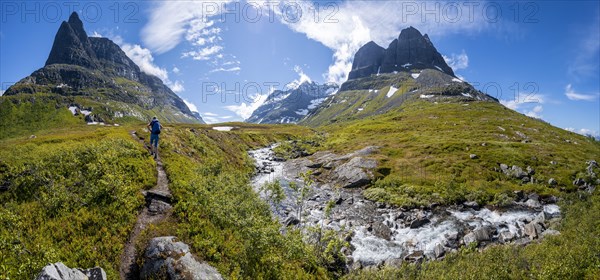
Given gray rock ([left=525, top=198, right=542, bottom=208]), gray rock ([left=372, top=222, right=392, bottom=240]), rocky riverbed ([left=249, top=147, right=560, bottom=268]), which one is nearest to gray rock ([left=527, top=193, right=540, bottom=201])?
rocky riverbed ([left=249, top=147, right=560, bottom=268])

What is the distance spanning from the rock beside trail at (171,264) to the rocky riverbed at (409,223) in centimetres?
1451

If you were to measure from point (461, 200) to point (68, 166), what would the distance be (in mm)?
47395

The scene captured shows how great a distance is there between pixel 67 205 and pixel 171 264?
941 centimetres

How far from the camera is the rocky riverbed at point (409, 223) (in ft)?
95.6

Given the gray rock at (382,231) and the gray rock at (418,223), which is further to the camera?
the gray rock at (418,223)

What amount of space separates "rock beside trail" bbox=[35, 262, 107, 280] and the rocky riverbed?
19182 mm

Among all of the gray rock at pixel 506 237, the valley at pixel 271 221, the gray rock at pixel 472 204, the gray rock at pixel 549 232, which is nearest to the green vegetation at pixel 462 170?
the valley at pixel 271 221

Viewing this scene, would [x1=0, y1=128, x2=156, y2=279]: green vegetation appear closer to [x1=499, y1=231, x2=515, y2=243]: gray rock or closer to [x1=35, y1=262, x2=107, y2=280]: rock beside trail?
[x1=35, y1=262, x2=107, y2=280]: rock beside trail

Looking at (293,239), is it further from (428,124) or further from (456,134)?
(428,124)

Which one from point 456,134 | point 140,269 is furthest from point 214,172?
point 456,134

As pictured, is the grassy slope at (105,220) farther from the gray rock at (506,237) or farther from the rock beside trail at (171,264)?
the gray rock at (506,237)

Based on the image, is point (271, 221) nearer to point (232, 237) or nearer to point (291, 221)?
point (291, 221)

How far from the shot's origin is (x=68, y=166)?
79.9 ft

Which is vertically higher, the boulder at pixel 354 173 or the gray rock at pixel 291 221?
the boulder at pixel 354 173
